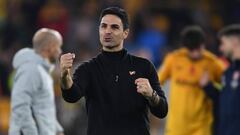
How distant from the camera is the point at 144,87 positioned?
8.96 m

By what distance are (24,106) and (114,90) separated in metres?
1.80

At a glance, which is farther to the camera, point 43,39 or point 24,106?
point 43,39

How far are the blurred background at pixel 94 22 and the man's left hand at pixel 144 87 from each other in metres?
9.79

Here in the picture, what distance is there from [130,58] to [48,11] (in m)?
10.9

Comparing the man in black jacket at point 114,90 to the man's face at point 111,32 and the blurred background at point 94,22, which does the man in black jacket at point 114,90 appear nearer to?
the man's face at point 111,32

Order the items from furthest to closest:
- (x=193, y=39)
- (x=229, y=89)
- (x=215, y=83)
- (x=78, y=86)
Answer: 1. (x=215, y=83)
2. (x=193, y=39)
3. (x=229, y=89)
4. (x=78, y=86)

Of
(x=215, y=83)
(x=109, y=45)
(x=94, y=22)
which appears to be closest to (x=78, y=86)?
(x=109, y=45)

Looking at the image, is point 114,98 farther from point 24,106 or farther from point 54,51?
point 54,51

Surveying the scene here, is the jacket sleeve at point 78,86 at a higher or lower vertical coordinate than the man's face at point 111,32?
lower

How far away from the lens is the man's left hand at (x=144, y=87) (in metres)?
8.96

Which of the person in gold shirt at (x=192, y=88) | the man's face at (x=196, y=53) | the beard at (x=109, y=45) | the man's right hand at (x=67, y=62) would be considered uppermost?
the beard at (x=109, y=45)

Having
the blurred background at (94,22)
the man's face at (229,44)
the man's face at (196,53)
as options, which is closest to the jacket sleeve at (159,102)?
the man's face at (229,44)

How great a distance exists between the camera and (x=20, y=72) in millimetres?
11086

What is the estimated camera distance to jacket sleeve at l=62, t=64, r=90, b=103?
912 centimetres
